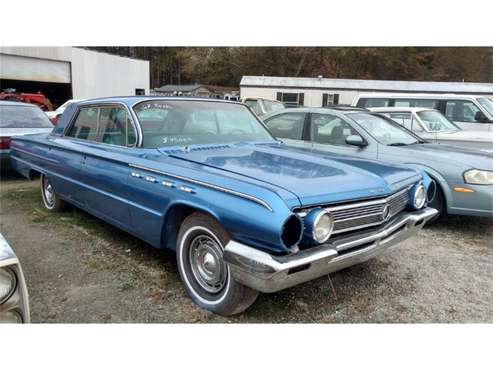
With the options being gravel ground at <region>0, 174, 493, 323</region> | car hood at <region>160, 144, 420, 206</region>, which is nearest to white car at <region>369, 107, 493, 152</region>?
gravel ground at <region>0, 174, 493, 323</region>

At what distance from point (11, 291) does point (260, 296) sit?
183 centimetres

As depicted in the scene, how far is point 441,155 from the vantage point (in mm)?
4984

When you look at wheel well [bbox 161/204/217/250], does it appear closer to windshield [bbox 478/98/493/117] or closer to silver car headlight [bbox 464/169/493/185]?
silver car headlight [bbox 464/169/493/185]

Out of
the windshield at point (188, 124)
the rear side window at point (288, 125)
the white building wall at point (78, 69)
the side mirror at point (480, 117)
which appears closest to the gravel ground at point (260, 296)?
the windshield at point (188, 124)

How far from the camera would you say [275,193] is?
96.5 inches

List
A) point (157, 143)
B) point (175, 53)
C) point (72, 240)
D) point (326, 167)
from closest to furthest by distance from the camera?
1. point (326, 167)
2. point (157, 143)
3. point (72, 240)
4. point (175, 53)


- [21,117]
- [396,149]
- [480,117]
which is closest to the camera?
[396,149]

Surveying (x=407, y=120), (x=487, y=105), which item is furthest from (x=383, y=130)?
(x=487, y=105)

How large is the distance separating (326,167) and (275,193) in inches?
34.0

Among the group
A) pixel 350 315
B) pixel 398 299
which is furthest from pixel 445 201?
pixel 350 315

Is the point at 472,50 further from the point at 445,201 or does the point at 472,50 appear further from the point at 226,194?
the point at 226,194

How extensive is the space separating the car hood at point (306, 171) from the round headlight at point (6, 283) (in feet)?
4.90

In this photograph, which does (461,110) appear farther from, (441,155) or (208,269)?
(208,269)

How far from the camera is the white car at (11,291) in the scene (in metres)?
1.82
